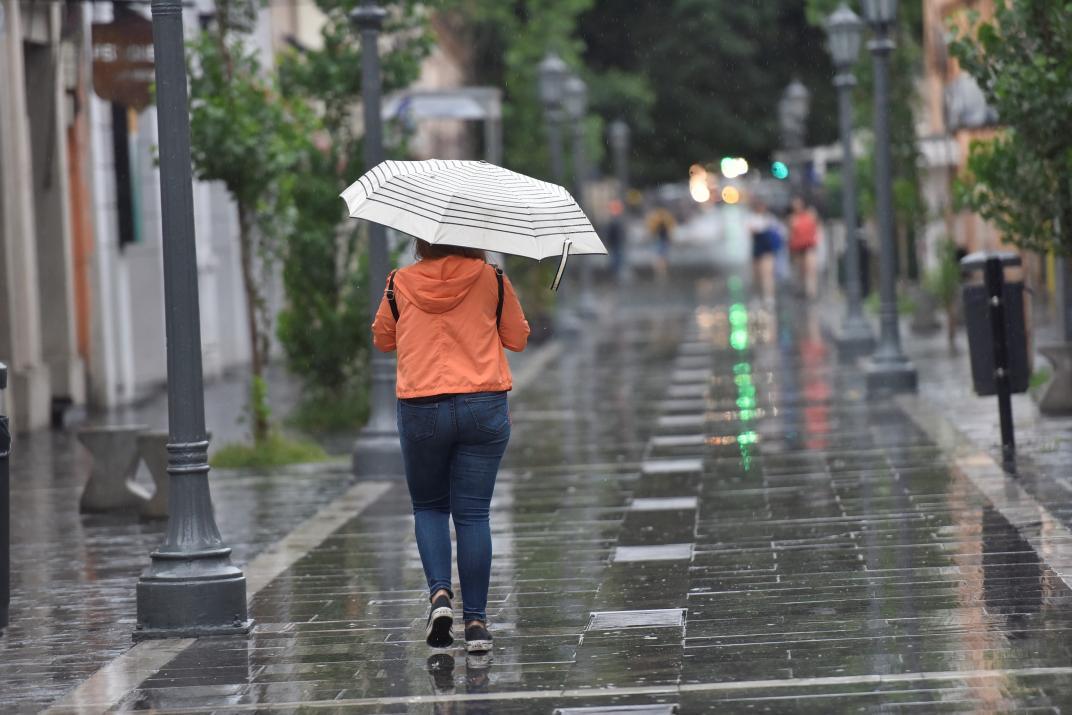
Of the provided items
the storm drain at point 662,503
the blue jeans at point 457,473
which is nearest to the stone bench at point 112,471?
the storm drain at point 662,503

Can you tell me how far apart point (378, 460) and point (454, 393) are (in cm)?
627

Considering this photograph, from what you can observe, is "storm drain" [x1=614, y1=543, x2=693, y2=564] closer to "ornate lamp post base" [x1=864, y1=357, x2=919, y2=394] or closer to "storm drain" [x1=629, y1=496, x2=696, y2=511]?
"storm drain" [x1=629, y1=496, x2=696, y2=511]

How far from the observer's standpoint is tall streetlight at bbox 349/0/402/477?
1355cm

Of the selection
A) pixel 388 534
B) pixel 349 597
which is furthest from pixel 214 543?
pixel 388 534

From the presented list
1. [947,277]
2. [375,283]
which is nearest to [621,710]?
[375,283]

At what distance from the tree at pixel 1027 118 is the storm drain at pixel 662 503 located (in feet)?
12.1

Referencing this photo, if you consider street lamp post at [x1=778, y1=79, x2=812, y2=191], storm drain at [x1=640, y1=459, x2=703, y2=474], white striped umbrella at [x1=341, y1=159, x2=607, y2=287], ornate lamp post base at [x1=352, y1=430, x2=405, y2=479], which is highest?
street lamp post at [x1=778, y1=79, x2=812, y2=191]

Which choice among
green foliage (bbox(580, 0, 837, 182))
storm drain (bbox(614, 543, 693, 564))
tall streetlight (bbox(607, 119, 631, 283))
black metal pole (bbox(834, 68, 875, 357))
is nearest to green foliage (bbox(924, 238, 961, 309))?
black metal pole (bbox(834, 68, 875, 357))

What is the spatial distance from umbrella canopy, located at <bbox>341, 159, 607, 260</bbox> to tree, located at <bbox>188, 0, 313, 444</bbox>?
6725mm

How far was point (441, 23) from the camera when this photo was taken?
155ft

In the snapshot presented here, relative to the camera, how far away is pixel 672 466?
44.1 feet

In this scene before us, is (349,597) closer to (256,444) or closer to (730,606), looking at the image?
(730,606)

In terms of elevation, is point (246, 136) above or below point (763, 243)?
below

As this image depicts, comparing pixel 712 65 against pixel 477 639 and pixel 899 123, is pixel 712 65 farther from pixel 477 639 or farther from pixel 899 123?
pixel 477 639
